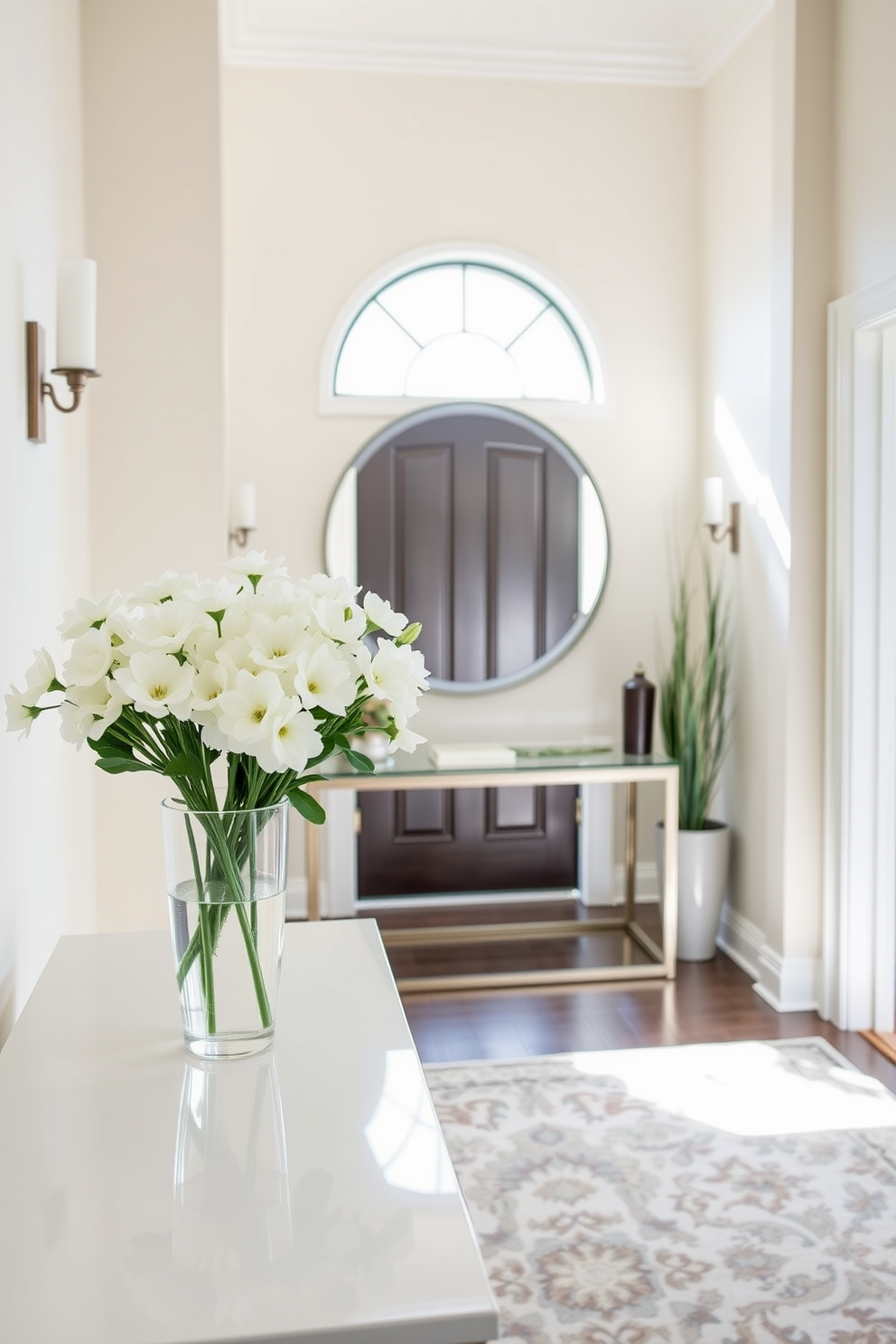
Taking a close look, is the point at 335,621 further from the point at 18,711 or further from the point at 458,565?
the point at 458,565

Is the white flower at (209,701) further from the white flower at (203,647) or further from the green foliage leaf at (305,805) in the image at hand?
the green foliage leaf at (305,805)

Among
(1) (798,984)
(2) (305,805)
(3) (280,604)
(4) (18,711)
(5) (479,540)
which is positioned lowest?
(1) (798,984)

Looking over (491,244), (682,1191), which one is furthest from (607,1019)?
(491,244)

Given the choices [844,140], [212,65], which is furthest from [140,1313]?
[844,140]

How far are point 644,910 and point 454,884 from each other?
0.72 metres

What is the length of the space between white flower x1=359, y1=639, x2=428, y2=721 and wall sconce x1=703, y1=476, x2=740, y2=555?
2.74 metres

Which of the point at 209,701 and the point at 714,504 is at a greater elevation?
the point at 714,504

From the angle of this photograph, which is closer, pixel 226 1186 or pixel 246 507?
pixel 226 1186

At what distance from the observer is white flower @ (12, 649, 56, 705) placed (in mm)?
1126

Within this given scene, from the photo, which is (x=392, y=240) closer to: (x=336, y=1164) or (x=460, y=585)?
(x=460, y=585)

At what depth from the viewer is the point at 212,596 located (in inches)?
44.0

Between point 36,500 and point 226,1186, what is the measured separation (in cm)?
143

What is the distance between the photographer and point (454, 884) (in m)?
4.23

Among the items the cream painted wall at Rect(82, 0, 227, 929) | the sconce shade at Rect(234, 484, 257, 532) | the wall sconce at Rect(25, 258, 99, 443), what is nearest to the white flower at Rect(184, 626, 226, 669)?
the wall sconce at Rect(25, 258, 99, 443)
